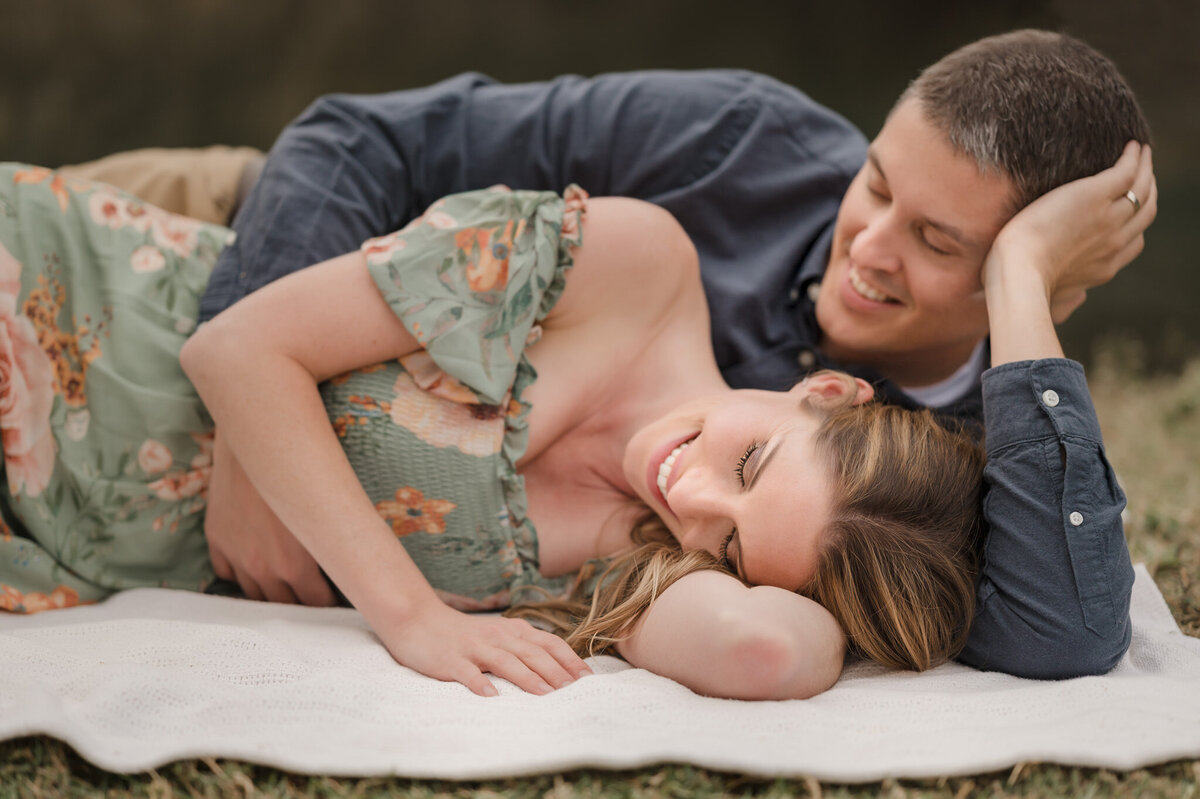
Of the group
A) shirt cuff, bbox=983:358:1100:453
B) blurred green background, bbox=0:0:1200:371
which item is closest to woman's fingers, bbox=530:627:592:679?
shirt cuff, bbox=983:358:1100:453

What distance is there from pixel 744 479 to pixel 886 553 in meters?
0.19

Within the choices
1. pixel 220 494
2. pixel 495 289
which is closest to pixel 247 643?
pixel 220 494

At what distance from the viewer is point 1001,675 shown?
1173 millimetres

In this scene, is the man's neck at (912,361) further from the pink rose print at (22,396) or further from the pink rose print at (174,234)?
the pink rose print at (22,396)

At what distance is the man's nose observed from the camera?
1.41m

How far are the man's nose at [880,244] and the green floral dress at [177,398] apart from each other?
1.40 ft

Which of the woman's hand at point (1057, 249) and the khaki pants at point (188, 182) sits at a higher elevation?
the woman's hand at point (1057, 249)

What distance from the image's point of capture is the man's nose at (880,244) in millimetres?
1409

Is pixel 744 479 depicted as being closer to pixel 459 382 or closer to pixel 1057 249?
pixel 459 382

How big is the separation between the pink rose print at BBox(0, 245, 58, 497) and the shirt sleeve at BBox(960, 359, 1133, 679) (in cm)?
127

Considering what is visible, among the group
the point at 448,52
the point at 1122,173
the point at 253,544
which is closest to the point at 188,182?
the point at 253,544

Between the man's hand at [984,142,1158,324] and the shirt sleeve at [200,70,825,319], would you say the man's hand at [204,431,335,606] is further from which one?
the man's hand at [984,142,1158,324]

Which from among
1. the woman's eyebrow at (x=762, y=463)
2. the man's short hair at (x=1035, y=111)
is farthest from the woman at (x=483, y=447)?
the man's short hair at (x=1035, y=111)

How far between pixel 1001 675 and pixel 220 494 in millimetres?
1073
